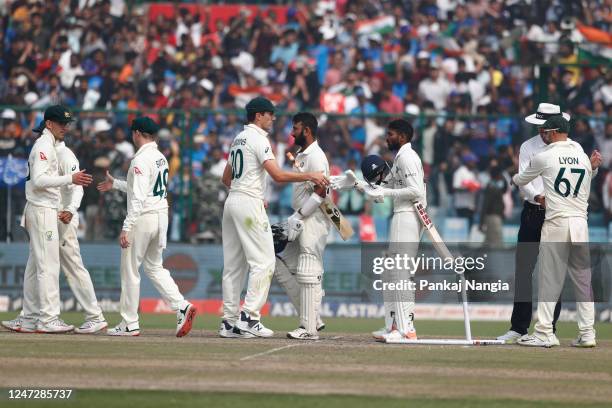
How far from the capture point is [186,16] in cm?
2922

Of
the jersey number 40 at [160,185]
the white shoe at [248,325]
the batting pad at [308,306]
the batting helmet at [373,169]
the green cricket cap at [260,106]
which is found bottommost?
the white shoe at [248,325]

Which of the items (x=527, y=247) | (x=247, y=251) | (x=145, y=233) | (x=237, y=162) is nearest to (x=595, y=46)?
(x=527, y=247)

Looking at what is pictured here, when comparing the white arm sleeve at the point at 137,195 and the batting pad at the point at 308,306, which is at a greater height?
the white arm sleeve at the point at 137,195

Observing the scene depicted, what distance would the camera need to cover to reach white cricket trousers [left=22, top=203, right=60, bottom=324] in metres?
14.4

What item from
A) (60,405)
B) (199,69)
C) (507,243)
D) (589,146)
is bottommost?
(60,405)

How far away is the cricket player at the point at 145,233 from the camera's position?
14211 mm

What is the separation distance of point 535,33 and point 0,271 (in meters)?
13.1

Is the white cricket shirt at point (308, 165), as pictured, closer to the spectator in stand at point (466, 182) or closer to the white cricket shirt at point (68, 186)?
the white cricket shirt at point (68, 186)

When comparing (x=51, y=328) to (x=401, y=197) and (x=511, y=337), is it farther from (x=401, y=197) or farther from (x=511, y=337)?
(x=511, y=337)

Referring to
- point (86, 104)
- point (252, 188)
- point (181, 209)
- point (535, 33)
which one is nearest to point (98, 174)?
point (181, 209)

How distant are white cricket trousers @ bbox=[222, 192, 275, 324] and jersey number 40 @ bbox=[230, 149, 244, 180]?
0.78 ft

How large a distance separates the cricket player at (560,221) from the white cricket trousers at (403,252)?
1.26m

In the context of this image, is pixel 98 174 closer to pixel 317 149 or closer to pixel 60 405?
pixel 317 149

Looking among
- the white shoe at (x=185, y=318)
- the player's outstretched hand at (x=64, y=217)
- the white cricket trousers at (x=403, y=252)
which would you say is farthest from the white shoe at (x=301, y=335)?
the player's outstretched hand at (x=64, y=217)
